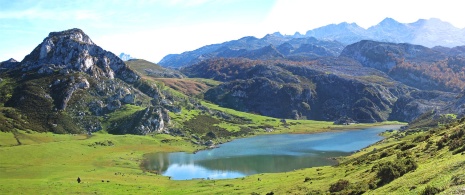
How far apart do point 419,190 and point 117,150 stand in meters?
174

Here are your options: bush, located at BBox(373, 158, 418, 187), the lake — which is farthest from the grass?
the lake

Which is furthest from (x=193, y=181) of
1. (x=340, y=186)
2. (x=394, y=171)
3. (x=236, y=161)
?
(x=394, y=171)

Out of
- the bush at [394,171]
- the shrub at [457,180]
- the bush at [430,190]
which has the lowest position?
the bush at [394,171]

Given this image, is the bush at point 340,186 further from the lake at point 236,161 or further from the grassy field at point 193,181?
the lake at point 236,161

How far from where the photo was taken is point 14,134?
632 feet

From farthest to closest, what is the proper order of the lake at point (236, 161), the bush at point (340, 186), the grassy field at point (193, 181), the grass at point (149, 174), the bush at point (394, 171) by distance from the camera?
the lake at point (236, 161), the bush at point (340, 186), the bush at point (394, 171), the grass at point (149, 174), the grassy field at point (193, 181)

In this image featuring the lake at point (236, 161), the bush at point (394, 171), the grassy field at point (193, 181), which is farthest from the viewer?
the lake at point (236, 161)

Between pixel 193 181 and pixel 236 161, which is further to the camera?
pixel 236 161

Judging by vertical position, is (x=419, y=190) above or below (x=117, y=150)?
above

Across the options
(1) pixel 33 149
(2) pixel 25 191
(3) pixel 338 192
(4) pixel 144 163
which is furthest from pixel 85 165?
(3) pixel 338 192

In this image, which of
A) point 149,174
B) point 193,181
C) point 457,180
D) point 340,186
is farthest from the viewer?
point 149,174

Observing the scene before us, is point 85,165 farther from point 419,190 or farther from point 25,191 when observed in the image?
point 419,190

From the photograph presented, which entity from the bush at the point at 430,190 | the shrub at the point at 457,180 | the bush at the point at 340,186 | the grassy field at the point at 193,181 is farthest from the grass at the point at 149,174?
the bush at the point at 340,186

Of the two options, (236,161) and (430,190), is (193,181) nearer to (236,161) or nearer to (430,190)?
(236,161)
